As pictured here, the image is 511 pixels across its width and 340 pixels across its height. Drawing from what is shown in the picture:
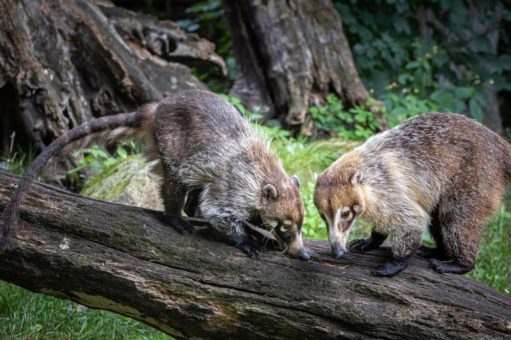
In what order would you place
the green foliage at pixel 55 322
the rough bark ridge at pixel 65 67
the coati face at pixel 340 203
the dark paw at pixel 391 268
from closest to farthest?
the dark paw at pixel 391 268, the coati face at pixel 340 203, the green foliage at pixel 55 322, the rough bark ridge at pixel 65 67

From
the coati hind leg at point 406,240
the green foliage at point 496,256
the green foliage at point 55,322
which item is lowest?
the green foliage at point 55,322

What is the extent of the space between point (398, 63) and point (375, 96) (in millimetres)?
624

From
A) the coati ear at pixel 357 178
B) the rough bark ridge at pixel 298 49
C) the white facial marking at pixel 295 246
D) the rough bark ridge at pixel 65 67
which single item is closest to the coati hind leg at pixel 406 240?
the coati ear at pixel 357 178

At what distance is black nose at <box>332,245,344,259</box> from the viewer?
417 centimetres

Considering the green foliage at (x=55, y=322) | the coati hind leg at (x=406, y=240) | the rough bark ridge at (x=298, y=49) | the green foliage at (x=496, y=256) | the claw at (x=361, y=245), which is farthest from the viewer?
the rough bark ridge at (x=298, y=49)

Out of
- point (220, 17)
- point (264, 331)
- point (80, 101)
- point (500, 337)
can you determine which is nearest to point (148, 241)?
point (264, 331)

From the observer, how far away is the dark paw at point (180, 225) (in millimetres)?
4359

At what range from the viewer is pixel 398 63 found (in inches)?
365

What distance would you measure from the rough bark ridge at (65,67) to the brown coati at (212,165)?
2290mm

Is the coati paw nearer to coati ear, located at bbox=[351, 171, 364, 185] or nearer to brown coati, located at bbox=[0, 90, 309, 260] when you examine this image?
coati ear, located at bbox=[351, 171, 364, 185]

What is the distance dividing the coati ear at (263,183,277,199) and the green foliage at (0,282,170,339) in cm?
140

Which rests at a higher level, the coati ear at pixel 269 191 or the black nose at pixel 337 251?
the coati ear at pixel 269 191

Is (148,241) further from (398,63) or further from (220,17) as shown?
(220,17)

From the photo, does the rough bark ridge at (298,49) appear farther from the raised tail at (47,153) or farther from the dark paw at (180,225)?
the dark paw at (180,225)
